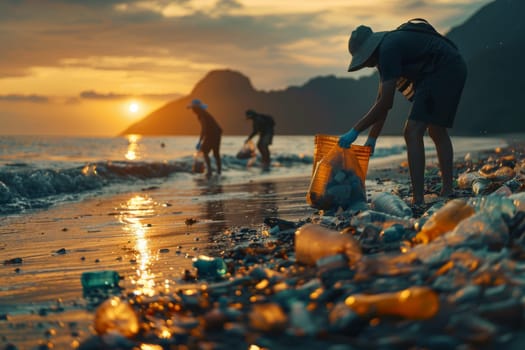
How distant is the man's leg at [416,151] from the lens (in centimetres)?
514

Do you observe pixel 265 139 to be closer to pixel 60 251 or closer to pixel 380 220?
pixel 60 251

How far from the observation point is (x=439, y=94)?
5016mm

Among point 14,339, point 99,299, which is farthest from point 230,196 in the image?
point 14,339

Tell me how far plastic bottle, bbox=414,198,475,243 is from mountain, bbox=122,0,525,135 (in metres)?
26.1

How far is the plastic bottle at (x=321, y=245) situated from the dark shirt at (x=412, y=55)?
2.12 metres

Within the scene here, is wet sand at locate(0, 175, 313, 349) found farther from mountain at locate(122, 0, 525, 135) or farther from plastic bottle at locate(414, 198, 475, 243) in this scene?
mountain at locate(122, 0, 525, 135)

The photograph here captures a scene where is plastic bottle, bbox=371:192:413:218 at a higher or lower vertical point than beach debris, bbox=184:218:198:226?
higher

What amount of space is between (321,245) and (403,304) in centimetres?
102

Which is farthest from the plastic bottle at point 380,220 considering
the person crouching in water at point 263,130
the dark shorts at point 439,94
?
the person crouching in water at point 263,130

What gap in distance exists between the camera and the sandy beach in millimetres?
2697

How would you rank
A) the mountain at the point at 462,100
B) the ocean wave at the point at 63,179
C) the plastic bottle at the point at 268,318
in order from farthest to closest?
1. the mountain at the point at 462,100
2. the ocean wave at the point at 63,179
3. the plastic bottle at the point at 268,318

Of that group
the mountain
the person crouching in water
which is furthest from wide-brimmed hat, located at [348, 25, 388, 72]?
the mountain

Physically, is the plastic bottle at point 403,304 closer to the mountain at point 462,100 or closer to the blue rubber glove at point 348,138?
the blue rubber glove at point 348,138

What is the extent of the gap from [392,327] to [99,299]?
1739mm
